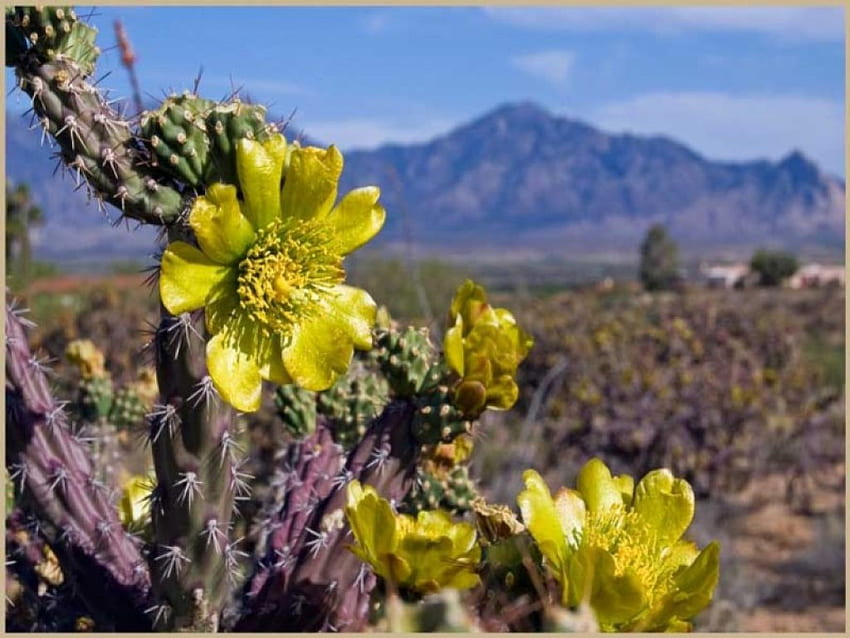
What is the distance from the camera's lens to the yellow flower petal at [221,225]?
5.62 ft

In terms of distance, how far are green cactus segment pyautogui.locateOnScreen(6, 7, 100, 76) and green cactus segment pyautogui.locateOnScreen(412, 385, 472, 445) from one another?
84 centimetres

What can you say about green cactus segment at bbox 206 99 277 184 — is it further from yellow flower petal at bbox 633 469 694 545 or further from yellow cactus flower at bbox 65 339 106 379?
yellow cactus flower at bbox 65 339 106 379

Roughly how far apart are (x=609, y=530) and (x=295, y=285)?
24.0 inches

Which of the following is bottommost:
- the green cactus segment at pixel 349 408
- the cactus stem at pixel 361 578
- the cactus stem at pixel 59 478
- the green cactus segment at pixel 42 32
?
the cactus stem at pixel 361 578

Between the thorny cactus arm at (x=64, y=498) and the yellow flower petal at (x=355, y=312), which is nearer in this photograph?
the yellow flower petal at (x=355, y=312)

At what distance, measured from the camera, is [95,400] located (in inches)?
147

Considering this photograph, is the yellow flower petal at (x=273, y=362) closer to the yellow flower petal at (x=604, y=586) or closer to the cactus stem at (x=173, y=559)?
the cactus stem at (x=173, y=559)

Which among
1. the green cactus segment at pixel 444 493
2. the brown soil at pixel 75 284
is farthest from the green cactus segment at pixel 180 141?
the brown soil at pixel 75 284

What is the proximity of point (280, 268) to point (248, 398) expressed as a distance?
0.67ft

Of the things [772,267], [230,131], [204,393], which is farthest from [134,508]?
[772,267]

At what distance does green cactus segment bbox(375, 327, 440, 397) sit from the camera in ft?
7.25

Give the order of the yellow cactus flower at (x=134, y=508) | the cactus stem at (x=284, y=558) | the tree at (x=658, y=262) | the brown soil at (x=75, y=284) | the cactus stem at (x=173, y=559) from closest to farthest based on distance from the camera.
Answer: the cactus stem at (x=173, y=559) < the cactus stem at (x=284, y=558) < the yellow cactus flower at (x=134, y=508) < the brown soil at (x=75, y=284) < the tree at (x=658, y=262)

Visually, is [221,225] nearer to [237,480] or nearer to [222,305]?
[222,305]

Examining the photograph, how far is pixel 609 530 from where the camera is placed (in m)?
1.77
